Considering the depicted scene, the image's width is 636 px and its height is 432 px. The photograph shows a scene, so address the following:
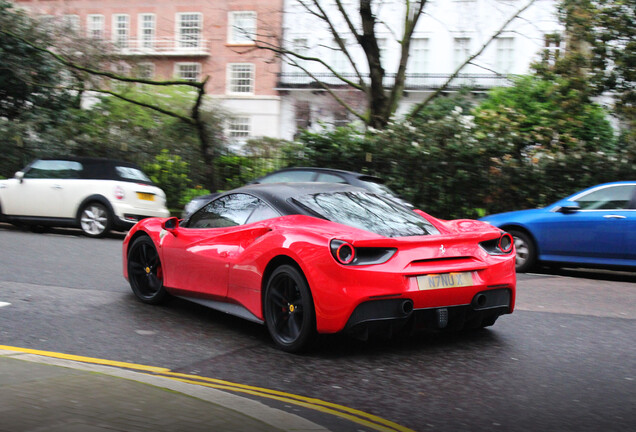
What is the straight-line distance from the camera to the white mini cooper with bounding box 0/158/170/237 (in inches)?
566

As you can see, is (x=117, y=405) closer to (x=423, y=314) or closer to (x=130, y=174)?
(x=423, y=314)

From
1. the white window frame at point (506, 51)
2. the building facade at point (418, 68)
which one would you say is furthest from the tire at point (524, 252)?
the white window frame at point (506, 51)

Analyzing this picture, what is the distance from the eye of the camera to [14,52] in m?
23.0

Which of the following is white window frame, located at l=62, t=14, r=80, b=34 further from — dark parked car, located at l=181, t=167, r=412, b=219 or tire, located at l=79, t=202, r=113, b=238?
dark parked car, located at l=181, t=167, r=412, b=219

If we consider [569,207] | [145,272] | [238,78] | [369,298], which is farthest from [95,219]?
[238,78]

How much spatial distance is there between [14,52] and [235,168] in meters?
9.29

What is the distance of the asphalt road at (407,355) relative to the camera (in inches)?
170

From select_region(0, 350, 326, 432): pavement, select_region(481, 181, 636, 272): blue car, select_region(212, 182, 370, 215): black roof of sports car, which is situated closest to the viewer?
select_region(0, 350, 326, 432): pavement

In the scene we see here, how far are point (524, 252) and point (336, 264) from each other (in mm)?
6554

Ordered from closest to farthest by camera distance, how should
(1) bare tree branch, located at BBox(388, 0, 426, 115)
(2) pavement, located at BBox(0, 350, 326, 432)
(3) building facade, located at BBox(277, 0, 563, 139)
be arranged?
(2) pavement, located at BBox(0, 350, 326, 432) → (1) bare tree branch, located at BBox(388, 0, 426, 115) → (3) building facade, located at BBox(277, 0, 563, 139)

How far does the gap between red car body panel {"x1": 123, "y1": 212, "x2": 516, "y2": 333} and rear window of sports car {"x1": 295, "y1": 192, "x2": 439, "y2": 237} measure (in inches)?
6.4

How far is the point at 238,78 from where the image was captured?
41688mm

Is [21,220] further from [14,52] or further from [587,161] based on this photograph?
[587,161]

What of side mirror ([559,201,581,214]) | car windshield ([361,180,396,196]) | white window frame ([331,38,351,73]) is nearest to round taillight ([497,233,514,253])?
side mirror ([559,201,581,214])
